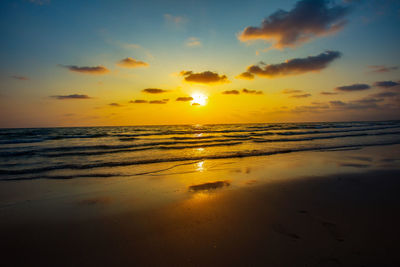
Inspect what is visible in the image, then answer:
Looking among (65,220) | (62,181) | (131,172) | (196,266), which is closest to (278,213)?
(196,266)

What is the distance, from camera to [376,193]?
5766 millimetres

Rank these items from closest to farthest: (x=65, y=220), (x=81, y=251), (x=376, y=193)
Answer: (x=81, y=251) → (x=65, y=220) → (x=376, y=193)

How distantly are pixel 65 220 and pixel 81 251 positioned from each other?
1613 millimetres

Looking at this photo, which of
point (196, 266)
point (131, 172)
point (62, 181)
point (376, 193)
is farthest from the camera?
point (131, 172)

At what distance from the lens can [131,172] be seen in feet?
30.0

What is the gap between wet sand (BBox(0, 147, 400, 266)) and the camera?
3090 millimetres

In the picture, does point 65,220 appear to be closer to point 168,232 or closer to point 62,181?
point 168,232

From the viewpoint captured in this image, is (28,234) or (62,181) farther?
(62,181)

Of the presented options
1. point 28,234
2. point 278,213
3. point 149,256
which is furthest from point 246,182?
point 28,234

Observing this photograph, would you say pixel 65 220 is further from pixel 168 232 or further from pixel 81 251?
pixel 168 232

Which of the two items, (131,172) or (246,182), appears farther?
(131,172)

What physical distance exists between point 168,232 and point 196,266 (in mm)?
1145

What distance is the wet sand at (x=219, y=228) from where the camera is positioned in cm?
309

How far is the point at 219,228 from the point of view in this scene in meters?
3.93
